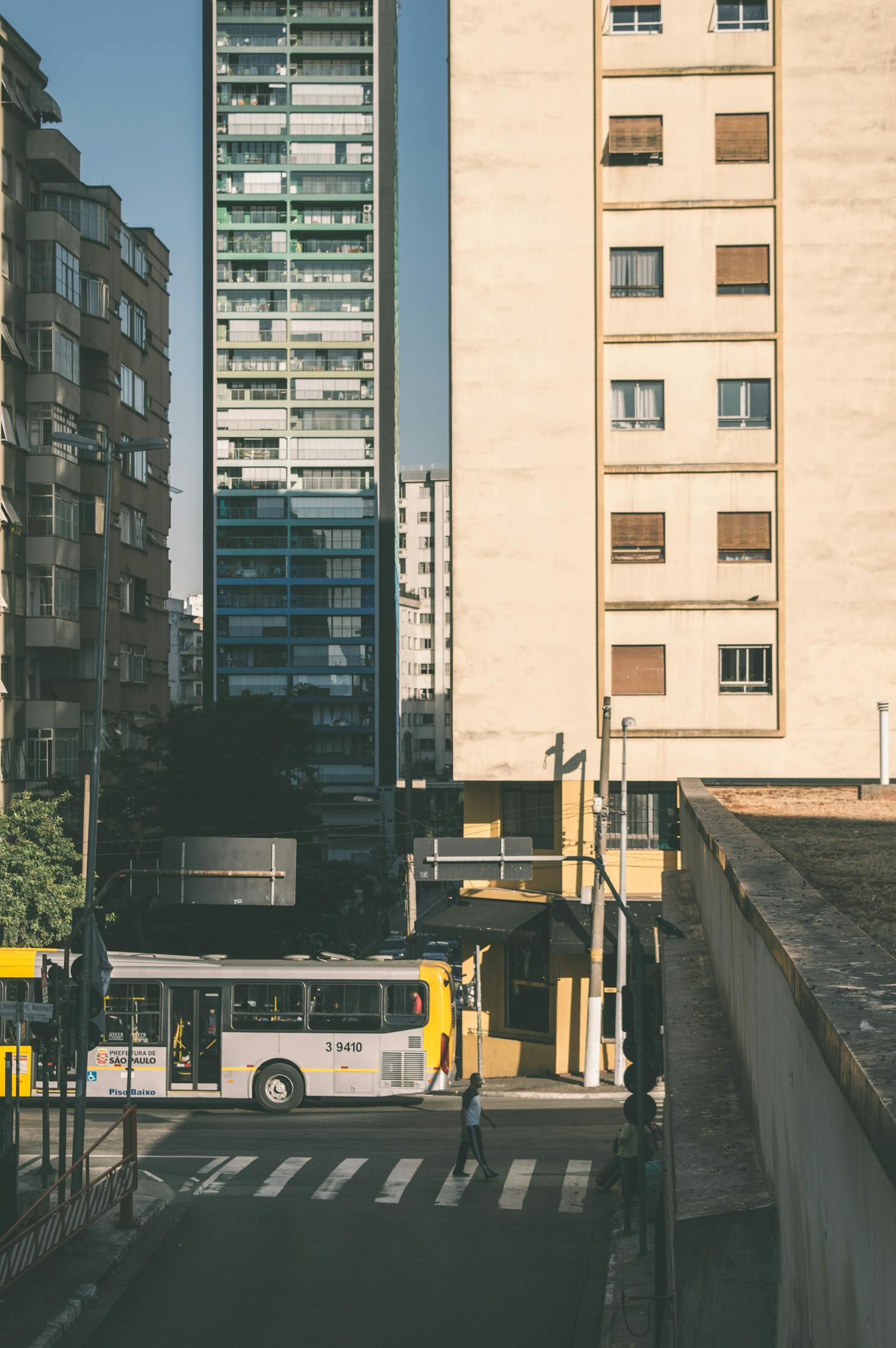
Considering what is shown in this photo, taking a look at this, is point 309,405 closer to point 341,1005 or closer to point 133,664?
point 133,664

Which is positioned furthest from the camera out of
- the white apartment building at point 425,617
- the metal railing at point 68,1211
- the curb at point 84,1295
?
the white apartment building at point 425,617

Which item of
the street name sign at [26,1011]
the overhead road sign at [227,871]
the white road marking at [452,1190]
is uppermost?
the overhead road sign at [227,871]

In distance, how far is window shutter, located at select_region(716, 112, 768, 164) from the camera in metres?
35.8

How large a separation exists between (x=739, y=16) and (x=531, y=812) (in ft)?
65.5

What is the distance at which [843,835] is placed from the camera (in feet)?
37.8

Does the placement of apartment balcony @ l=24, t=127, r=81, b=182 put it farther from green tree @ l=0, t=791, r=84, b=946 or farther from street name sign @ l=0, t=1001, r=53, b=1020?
street name sign @ l=0, t=1001, r=53, b=1020

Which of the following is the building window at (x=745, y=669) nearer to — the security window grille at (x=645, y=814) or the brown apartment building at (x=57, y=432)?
the security window grille at (x=645, y=814)

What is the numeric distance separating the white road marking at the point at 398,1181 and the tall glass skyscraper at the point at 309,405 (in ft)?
218

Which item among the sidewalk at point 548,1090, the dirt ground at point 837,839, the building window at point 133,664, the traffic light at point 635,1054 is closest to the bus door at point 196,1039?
the sidewalk at point 548,1090

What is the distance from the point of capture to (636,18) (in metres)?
36.5

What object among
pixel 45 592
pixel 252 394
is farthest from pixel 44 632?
pixel 252 394

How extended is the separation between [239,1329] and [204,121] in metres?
85.4

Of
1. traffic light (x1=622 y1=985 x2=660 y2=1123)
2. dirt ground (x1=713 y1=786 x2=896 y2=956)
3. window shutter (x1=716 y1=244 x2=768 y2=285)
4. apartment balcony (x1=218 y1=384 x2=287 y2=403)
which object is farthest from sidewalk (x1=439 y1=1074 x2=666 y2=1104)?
apartment balcony (x1=218 y1=384 x2=287 y2=403)

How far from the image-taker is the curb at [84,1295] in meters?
14.2
